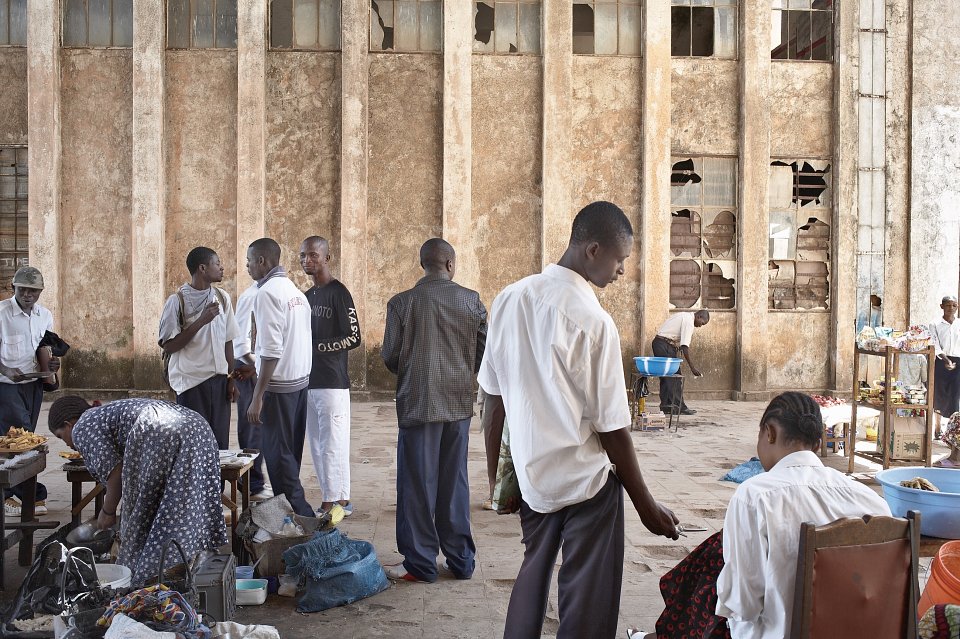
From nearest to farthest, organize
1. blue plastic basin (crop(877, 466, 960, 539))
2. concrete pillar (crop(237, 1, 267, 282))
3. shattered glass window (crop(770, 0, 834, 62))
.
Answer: blue plastic basin (crop(877, 466, 960, 539)), concrete pillar (crop(237, 1, 267, 282)), shattered glass window (crop(770, 0, 834, 62))

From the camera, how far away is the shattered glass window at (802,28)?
46.1 ft

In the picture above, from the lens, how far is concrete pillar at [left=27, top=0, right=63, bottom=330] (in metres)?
12.8

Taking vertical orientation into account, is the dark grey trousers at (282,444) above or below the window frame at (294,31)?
below

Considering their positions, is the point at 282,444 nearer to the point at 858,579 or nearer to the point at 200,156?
the point at 858,579

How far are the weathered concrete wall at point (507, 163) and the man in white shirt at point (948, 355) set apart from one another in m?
5.92

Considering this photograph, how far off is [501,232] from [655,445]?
501 centimetres

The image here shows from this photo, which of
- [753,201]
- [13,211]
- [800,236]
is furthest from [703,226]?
[13,211]

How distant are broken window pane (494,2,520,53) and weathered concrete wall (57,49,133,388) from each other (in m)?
5.93

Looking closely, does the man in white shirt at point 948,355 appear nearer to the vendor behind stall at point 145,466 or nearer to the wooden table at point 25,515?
the vendor behind stall at point 145,466

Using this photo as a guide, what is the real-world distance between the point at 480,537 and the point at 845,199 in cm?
1042

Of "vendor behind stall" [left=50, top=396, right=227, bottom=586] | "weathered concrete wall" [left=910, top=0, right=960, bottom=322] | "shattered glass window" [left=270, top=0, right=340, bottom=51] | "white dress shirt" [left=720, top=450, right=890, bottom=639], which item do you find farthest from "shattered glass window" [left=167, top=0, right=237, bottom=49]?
"white dress shirt" [left=720, top=450, right=890, bottom=639]

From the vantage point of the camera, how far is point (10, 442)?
5.27 m

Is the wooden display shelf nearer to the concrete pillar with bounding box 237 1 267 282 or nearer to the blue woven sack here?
the blue woven sack

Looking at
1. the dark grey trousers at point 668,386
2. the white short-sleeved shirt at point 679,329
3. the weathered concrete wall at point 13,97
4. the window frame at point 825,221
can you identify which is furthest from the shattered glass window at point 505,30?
the weathered concrete wall at point 13,97
